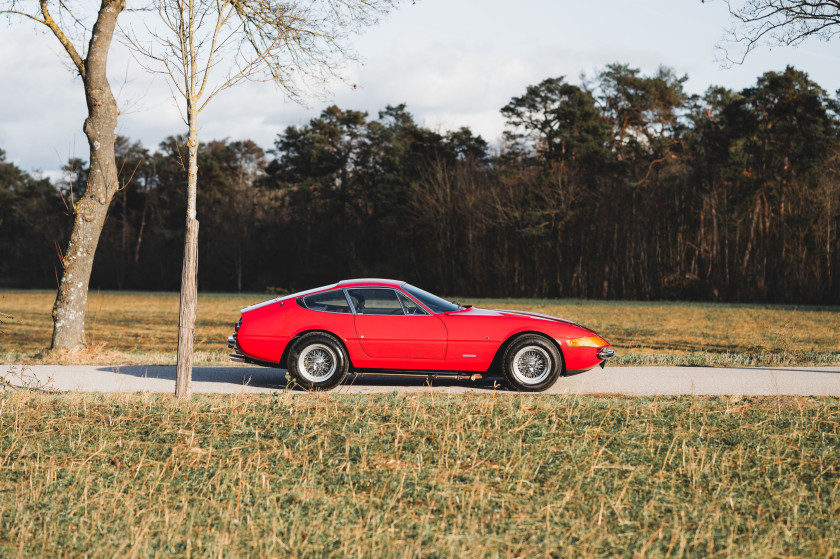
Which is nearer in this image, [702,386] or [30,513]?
[30,513]

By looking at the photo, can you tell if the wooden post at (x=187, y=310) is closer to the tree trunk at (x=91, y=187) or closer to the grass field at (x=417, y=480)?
the grass field at (x=417, y=480)

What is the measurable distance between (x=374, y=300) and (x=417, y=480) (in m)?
4.68

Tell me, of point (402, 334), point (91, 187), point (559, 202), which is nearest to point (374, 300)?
point (402, 334)

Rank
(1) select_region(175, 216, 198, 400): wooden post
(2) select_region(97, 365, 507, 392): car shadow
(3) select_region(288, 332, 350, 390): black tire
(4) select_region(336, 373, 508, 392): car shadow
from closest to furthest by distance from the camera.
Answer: (1) select_region(175, 216, 198, 400): wooden post, (3) select_region(288, 332, 350, 390): black tire, (4) select_region(336, 373, 508, 392): car shadow, (2) select_region(97, 365, 507, 392): car shadow

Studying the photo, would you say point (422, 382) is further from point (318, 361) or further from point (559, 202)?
point (559, 202)

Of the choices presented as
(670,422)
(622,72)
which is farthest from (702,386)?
(622,72)

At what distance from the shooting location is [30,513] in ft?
16.2

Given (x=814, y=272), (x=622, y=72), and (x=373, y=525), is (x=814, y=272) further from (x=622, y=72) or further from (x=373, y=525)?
(x=373, y=525)

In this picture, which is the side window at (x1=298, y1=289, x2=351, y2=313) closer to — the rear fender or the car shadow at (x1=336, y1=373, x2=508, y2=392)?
the rear fender

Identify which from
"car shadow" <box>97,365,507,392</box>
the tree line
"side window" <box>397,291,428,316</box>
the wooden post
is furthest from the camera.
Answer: the tree line

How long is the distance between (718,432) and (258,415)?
4130 mm

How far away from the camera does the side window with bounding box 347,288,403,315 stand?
9.66 metres

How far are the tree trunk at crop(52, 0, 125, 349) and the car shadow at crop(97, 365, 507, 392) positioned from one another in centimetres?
157

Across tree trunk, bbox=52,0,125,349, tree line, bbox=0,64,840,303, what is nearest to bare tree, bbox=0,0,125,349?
tree trunk, bbox=52,0,125,349
